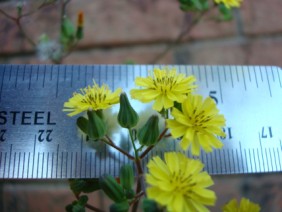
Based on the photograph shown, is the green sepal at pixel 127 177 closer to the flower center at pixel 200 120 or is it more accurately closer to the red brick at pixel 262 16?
the flower center at pixel 200 120

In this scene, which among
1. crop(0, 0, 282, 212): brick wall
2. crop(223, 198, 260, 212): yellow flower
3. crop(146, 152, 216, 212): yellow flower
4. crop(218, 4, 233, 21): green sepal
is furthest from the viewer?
crop(0, 0, 282, 212): brick wall

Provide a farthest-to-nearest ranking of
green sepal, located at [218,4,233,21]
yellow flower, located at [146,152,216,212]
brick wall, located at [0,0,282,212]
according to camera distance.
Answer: brick wall, located at [0,0,282,212] < green sepal, located at [218,4,233,21] < yellow flower, located at [146,152,216,212]

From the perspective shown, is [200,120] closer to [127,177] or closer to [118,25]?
[127,177]

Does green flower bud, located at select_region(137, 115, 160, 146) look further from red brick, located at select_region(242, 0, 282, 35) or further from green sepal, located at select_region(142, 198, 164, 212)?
red brick, located at select_region(242, 0, 282, 35)

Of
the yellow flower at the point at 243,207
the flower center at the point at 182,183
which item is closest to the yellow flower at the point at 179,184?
the flower center at the point at 182,183

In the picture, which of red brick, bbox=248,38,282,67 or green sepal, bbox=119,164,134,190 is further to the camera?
red brick, bbox=248,38,282,67

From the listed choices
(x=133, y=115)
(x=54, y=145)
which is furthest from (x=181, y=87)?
(x=54, y=145)

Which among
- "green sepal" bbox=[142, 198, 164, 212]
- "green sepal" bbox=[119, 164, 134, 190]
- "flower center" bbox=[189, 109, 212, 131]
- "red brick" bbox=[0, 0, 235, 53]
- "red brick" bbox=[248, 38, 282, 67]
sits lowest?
"green sepal" bbox=[142, 198, 164, 212]

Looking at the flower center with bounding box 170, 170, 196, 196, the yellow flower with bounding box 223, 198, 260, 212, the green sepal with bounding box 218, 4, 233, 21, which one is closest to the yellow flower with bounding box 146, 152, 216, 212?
the flower center with bounding box 170, 170, 196, 196
